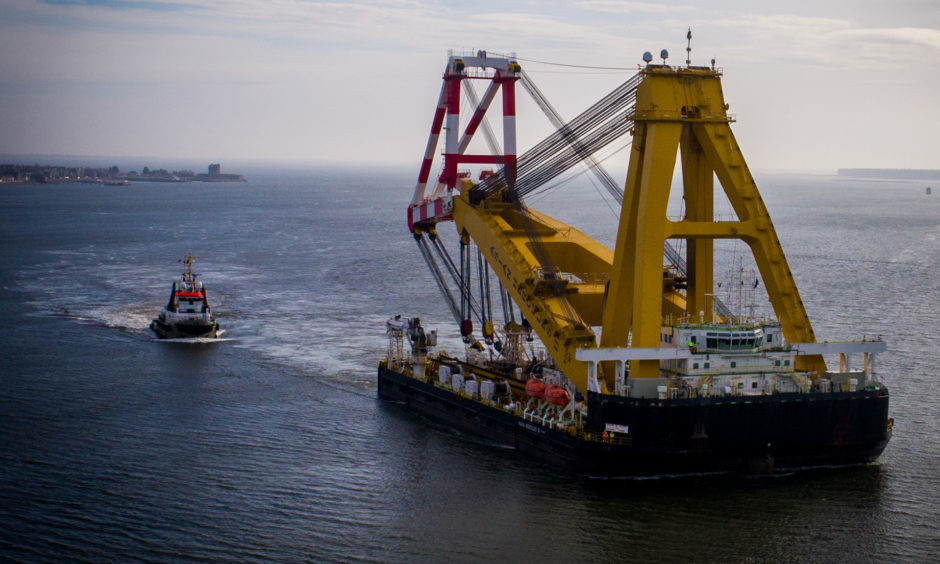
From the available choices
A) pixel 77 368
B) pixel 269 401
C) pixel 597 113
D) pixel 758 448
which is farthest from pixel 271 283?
pixel 758 448

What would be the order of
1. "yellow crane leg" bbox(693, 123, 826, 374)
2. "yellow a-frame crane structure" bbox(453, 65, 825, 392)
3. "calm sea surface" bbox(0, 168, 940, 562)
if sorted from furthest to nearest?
"yellow crane leg" bbox(693, 123, 826, 374), "yellow a-frame crane structure" bbox(453, 65, 825, 392), "calm sea surface" bbox(0, 168, 940, 562)

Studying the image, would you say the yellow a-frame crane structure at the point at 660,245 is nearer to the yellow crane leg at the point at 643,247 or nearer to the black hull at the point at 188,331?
the yellow crane leg at the point at 643,247

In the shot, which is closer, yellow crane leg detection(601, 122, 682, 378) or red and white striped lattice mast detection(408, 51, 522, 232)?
yellow crane leg detection(601, 122, 682, 378)

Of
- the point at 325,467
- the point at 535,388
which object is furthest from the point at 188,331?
the point at 535,388

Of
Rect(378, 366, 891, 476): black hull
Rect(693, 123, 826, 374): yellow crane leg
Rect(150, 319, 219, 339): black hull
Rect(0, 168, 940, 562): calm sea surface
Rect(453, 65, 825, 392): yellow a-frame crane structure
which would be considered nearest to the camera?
Rect(0, 168, 940, 562): calm sea surface

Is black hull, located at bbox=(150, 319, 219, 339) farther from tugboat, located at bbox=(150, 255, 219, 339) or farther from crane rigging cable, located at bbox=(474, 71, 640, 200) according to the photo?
crane rigging cable, located at bbox=(474, 71, 640, 200)

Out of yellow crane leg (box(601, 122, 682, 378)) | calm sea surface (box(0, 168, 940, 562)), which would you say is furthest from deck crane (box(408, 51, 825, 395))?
calm sea surface (box(0, 168, 940, 562))

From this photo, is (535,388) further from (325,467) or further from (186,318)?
(186,318)
